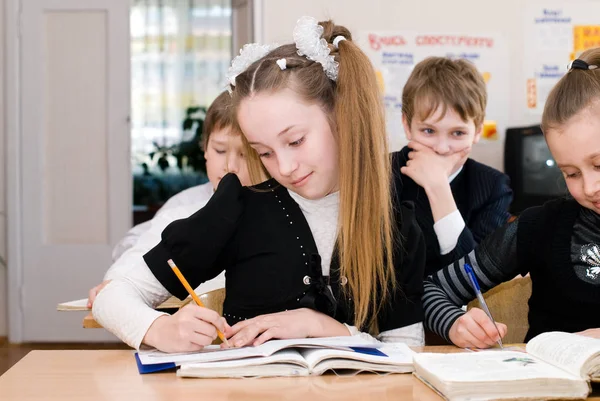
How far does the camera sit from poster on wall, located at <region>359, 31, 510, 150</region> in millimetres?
4320

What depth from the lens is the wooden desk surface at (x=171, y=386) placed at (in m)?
0.98

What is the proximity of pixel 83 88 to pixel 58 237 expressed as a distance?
96 centimetres

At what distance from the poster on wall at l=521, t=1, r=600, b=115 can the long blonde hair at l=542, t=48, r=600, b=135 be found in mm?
2971

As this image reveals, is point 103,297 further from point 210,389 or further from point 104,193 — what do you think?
point 104,193

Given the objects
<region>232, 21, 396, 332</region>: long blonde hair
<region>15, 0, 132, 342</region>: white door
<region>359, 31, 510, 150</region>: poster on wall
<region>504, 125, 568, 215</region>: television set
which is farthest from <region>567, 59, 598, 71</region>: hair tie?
<region>15, 0, 132, 342</region>: white door

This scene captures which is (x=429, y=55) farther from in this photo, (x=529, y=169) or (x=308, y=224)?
(x=308, y=224)

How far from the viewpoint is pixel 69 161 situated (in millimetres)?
5223

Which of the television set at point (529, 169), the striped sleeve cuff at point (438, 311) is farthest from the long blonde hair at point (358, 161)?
the television set at point (529, 169)

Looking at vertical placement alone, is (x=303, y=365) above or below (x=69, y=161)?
below

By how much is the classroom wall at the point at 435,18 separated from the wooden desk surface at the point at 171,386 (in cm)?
342

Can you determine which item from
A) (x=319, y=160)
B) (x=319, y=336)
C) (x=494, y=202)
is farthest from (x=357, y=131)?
(x=494, y=202)

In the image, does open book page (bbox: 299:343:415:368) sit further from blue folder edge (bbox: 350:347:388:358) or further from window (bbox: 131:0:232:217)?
window (bbox: 131:0:232:217)

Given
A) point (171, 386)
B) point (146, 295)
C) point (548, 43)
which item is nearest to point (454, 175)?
point (146, 295)

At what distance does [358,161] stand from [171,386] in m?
0.57
